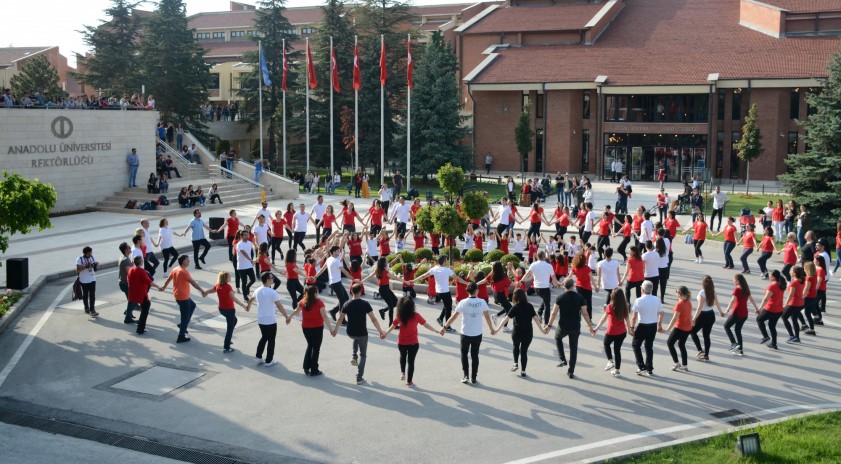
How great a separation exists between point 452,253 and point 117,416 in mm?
11477

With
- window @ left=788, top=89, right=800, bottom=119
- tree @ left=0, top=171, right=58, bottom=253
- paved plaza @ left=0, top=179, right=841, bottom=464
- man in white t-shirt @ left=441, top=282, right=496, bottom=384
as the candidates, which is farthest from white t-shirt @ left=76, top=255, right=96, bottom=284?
window @ left=788, top=89, right=800, bottom=119

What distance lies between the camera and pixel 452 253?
21938mm

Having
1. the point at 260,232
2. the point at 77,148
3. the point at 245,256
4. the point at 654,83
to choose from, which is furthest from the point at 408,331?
the point at 654,83

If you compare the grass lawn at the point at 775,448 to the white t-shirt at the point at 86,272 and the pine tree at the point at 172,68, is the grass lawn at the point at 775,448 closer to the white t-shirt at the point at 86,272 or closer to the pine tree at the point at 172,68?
the white t-shirt at the point at 86,272

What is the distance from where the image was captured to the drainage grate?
10406mm

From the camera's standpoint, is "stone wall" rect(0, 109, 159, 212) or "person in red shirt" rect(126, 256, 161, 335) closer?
"person in red shirt" rect(126, 256, 161, 335)

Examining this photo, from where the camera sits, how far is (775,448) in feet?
33.5

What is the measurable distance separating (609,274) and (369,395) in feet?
20.0

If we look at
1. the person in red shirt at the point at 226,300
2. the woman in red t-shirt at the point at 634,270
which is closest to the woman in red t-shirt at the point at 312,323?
the person in red shirt at the point at 226,300

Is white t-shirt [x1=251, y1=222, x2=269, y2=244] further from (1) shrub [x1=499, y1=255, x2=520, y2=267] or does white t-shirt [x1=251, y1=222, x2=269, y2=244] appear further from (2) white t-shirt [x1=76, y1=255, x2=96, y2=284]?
(1) shrub [x1=499, y1=255, x2=520, y2=267]

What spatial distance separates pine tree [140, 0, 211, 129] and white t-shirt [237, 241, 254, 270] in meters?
35.0

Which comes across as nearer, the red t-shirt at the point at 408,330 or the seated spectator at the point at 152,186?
the red t-shirt at the point at 408,330

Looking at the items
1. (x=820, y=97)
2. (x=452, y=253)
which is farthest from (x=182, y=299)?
(x=820, y=97)

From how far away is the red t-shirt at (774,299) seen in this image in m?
14.9
